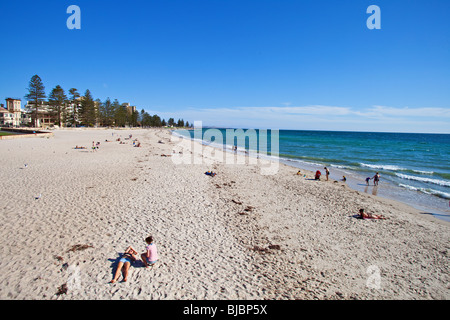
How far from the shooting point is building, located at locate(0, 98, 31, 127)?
67412 mm

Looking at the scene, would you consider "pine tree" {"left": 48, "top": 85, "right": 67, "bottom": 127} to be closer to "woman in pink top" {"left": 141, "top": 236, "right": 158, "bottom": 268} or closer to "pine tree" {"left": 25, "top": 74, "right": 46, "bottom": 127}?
"pine tree" {"left": 25, "top": 74, "right": 46, "bottom": 127}

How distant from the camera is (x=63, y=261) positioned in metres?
5.57

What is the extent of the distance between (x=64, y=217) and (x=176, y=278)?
5640 millimetres

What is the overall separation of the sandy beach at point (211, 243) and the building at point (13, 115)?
7863 cm

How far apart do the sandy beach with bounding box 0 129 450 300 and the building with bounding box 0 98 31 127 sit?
258 ft

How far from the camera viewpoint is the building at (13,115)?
221 ft

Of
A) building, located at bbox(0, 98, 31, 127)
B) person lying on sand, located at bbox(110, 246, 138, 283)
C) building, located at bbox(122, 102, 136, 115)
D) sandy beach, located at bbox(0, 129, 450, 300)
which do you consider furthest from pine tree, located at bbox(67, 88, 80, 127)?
person lying on sand, located at bbox(110, 246, 138, 283)

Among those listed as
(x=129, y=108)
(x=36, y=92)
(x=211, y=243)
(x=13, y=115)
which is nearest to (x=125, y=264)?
(x=211, y=243)

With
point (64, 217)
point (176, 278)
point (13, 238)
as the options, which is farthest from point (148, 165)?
point (176, 278)

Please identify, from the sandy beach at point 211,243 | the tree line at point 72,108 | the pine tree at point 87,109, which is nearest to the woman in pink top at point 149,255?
the sandy beach at point 211,243
